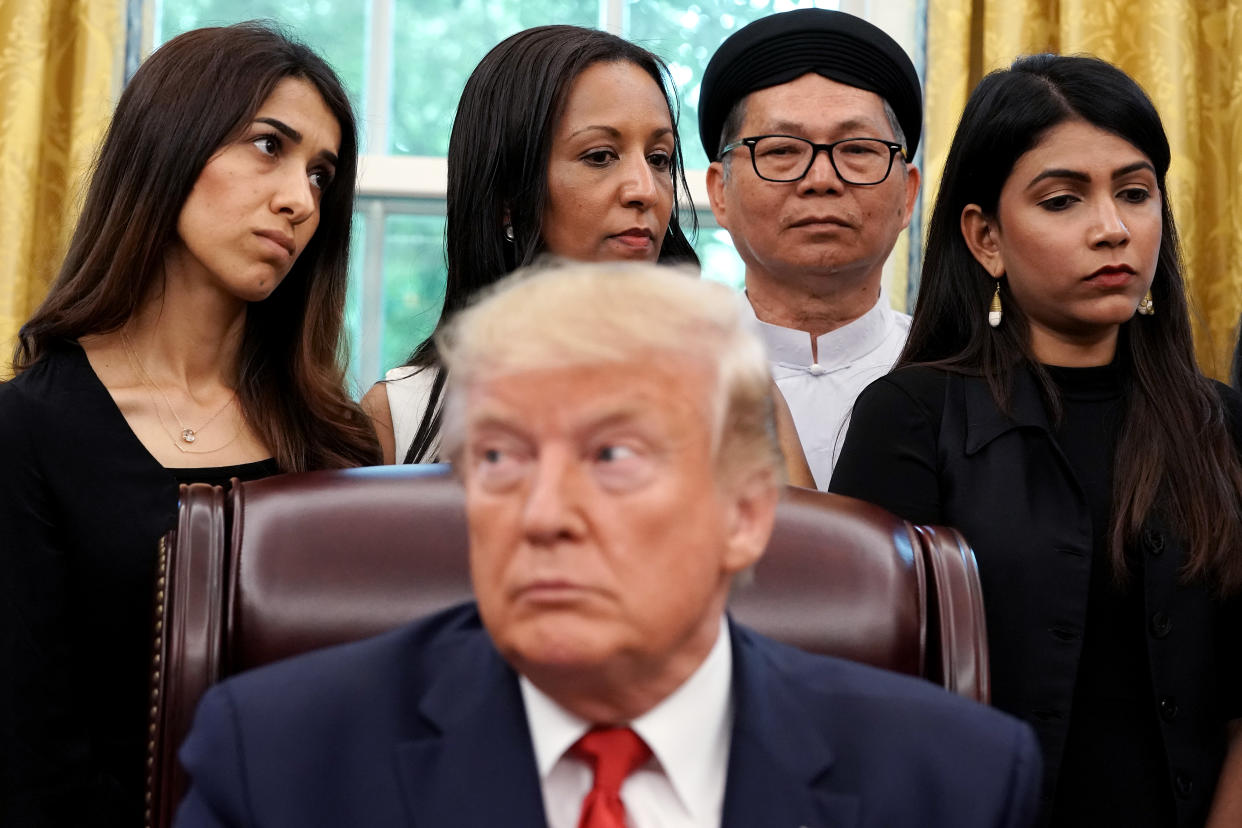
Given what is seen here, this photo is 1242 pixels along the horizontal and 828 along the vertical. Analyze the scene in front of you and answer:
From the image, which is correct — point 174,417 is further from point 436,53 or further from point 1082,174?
point 436,53

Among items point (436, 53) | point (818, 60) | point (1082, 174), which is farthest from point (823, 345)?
point (436, 53)

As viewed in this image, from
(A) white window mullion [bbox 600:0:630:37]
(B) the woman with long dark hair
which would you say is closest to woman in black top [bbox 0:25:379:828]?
(B) the woman with long dark hair

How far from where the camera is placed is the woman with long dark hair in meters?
2.03

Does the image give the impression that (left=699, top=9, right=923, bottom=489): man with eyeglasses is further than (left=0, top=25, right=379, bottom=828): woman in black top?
Yes

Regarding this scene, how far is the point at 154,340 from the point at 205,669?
2.71ft

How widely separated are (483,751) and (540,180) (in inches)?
46.8

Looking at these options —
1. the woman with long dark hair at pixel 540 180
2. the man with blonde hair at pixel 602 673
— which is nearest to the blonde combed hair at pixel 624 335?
the man with blonde hair at pixel 602 673

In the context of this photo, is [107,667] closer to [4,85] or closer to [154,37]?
[4,85]

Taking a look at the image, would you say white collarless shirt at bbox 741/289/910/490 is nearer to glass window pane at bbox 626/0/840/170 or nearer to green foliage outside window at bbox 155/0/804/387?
green foliage outside window at bbox 155/0/804/387

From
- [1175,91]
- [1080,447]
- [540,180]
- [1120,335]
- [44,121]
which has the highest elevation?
[1175,91]

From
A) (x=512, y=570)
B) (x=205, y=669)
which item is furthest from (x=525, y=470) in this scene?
(x=205, y=669)

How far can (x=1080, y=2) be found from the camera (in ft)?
10.4

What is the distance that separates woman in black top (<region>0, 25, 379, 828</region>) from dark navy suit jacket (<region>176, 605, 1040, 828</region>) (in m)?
0.62

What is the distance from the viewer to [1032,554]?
5.57ft
